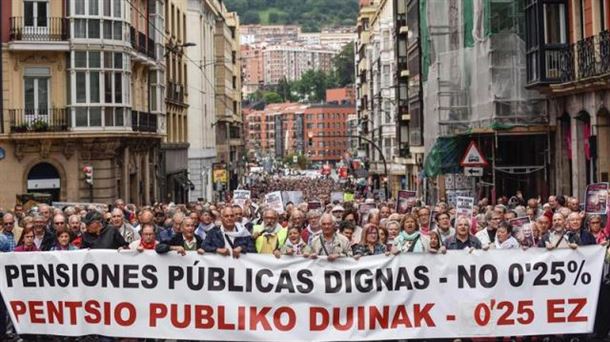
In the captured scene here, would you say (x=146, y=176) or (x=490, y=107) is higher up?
(x=490, y=107)

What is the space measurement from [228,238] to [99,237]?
1.54 m

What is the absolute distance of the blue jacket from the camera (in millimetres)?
12336

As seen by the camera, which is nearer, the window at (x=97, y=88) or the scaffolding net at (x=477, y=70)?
the scaffolding net at (x=477, y=70)

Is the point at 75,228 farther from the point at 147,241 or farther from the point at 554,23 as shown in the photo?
the point at 554,23

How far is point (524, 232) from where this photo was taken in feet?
44.6

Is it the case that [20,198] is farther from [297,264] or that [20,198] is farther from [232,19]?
[232,19]

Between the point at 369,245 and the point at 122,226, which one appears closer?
the point at 369,245

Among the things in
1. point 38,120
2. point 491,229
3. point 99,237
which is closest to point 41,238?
point 99,237

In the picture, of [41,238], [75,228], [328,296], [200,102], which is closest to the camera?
[328,296]

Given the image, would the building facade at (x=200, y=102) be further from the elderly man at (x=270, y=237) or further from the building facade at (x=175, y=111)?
the elderly man at (x=270, y=237)

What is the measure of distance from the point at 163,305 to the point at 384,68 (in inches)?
2841

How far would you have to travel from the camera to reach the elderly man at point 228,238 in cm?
1225

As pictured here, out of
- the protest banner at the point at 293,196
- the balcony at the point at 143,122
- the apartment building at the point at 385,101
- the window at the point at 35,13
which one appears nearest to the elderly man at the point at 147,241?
the protest banner at the point at 293,196

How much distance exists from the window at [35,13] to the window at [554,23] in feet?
54.4
